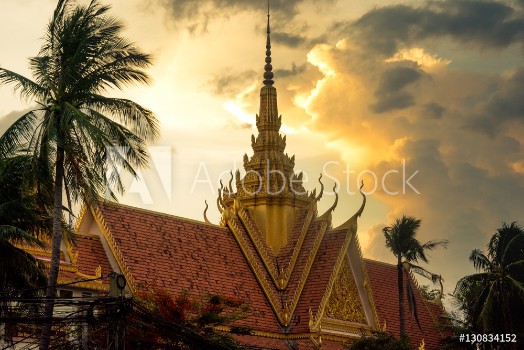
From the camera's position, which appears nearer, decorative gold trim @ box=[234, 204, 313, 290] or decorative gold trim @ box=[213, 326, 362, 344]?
decorative gold trim @ box=[213, 326, 362, 344]

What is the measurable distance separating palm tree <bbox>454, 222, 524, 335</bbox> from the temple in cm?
242

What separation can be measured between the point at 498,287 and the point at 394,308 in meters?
4.28

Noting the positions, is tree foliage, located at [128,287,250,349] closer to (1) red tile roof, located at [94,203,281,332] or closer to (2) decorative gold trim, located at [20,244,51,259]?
(1) red tile roof, located at [94,203,281,332]

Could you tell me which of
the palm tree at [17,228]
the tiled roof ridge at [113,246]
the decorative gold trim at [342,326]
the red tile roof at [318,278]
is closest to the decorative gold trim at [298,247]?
the red tile roof at [318,278]

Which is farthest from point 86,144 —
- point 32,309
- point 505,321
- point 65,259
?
point 505,321

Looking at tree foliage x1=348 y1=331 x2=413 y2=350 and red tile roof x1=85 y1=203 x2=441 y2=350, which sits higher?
red tile roof x1=85 y1=203 x2=441 y2=350

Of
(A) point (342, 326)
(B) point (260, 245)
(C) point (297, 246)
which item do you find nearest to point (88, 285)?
(B) point (260, 245)

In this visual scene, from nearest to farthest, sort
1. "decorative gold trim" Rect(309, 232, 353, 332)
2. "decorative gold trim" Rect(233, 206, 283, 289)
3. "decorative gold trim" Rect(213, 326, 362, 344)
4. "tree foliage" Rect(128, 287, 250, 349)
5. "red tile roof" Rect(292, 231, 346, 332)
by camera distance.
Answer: "tree foliage" Rect(128, 287, 250, 349) < "decorative gold trim" Rect(213, 326, 362, 344) < "decorative gold trim" Rect(309, 232, 353, 332) < "red tile roof" Rect(292, 231, 346, 332) < "decorative gold trim" Rect(233, 206, 283, 289)

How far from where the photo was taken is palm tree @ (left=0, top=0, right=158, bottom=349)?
80.8 ft

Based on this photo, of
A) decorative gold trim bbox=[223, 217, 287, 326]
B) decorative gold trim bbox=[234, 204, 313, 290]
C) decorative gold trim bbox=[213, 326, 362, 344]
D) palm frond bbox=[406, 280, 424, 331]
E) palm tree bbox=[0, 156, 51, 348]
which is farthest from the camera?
palm frond bbox=[406, 280, 424, 331]

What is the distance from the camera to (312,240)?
3934 centimetres

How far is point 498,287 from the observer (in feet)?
133

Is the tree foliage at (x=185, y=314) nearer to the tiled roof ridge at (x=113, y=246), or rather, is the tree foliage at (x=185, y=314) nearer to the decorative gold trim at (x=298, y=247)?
the tiled roof ridge at (x=113, y=246)

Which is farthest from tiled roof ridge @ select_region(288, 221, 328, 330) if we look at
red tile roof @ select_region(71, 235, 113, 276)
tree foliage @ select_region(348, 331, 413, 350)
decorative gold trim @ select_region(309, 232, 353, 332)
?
red tile roof @ select_region(71, 235, 113, 276)
